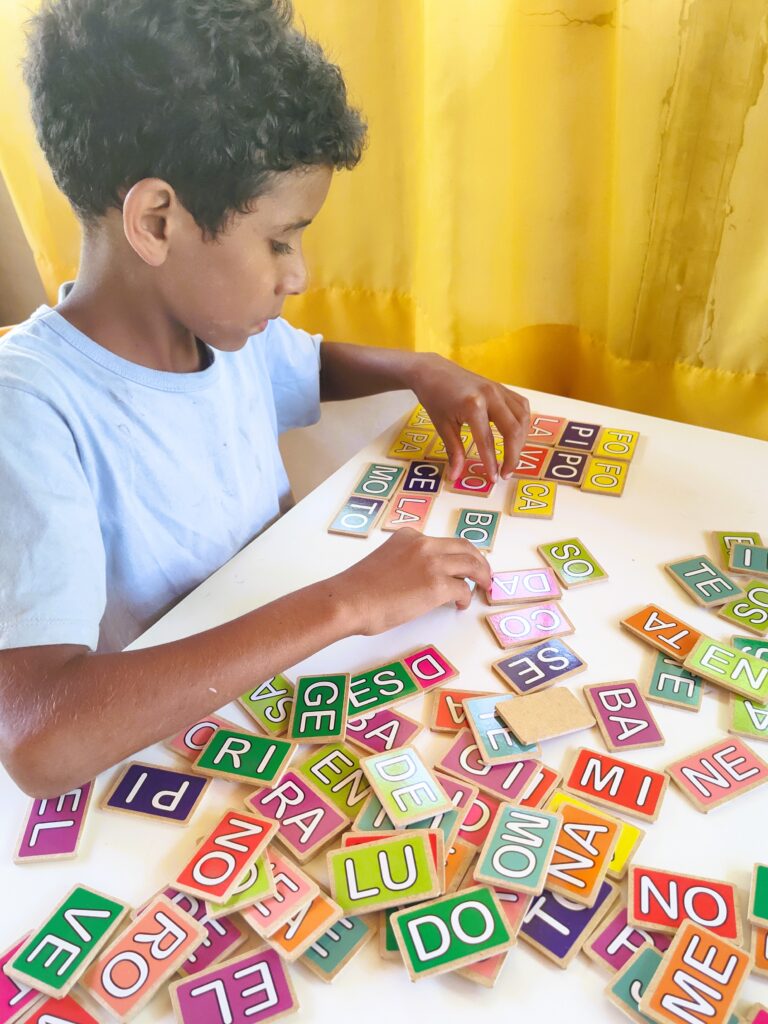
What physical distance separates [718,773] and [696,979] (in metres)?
0.15

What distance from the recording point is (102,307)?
71 cm

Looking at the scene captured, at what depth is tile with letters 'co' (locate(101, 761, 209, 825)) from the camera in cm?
53

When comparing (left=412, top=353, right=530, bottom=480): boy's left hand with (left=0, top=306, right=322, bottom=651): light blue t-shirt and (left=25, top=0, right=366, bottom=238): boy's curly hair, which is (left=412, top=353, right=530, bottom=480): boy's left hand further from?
(left=25, top=0, right=366, bottom=238): boy's curly hair

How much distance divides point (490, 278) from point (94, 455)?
652 millimetres

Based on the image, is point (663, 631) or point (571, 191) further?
point (571, 191)

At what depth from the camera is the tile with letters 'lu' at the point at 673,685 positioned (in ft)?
A: 1.95

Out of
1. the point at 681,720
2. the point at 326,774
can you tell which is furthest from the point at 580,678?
the point at 326,774

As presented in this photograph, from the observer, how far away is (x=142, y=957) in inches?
17.6

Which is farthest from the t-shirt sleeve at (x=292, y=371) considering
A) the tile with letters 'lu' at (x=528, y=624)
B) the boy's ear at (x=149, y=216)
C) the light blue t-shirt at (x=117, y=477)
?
the tile with letters 'lu' at (x=528, y=624)

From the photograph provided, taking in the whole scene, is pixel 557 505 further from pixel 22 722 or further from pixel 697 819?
pixel 22 722

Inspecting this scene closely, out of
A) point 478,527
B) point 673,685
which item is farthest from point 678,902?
point 478,527

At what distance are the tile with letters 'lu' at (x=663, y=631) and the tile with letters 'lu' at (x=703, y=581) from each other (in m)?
0.04

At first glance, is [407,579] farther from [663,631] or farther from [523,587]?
[663,631]

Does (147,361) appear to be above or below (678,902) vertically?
above
